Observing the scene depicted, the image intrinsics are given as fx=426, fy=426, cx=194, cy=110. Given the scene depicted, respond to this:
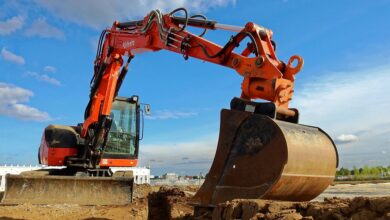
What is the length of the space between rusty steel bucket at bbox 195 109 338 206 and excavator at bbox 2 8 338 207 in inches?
0.5

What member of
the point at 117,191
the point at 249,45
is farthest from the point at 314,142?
the point at 117,191

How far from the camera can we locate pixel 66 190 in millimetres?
10570

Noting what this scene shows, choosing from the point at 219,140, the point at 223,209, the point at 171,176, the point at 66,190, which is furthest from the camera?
the point at 171,176

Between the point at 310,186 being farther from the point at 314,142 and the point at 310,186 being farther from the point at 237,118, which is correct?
the point at 237,118

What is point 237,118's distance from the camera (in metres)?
6.11


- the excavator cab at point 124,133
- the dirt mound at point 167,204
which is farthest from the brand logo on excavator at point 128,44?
the dirt mound at point 167,204

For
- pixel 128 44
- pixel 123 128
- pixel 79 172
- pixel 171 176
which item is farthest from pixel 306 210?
pixel 171 176

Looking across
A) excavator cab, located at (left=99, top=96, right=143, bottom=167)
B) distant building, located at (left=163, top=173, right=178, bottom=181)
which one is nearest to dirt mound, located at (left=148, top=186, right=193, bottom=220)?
excavator cab, located at (left=99, top=96, right=143, bottom=167)

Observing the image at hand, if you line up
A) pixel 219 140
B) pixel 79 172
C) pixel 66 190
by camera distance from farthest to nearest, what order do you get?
1. pixel 79 172
2. pixel 66 190
3. pixel 219 140

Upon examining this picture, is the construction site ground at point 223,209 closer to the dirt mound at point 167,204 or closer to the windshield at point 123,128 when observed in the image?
the dirt mound at point 167,204

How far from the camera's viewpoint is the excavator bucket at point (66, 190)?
33.8 ft

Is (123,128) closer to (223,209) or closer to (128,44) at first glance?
(128,44)

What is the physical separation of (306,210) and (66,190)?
7466 millimetres

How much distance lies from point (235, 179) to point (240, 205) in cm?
70
